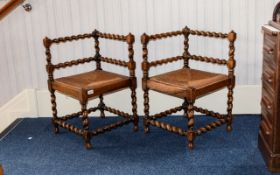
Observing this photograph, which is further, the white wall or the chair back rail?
the white wall

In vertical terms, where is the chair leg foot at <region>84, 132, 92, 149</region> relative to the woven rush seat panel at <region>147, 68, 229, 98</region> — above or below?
below

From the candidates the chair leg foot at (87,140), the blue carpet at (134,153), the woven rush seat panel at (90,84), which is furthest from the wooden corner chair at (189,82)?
the chair leg foot at (87,140)

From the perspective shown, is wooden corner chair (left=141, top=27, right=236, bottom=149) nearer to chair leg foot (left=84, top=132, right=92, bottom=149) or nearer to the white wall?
the white wall

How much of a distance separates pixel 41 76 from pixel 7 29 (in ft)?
1.65

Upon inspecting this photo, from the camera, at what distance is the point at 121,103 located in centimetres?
395

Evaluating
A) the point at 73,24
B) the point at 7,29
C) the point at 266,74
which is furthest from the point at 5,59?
the point at 266,74

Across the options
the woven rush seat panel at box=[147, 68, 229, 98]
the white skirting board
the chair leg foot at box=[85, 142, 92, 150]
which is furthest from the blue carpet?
the woven rush seat panel at box=[147, 68, 229, 98]

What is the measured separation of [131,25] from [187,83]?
87 centimetres

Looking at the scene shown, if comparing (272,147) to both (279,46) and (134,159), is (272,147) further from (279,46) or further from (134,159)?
(134,159)

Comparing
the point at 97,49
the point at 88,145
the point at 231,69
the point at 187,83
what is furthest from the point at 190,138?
the point at 97,49

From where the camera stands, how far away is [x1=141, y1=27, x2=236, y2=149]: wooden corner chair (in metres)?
3.12

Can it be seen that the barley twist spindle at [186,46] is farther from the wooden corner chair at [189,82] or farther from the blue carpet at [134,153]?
the blue carpet at [134,153]

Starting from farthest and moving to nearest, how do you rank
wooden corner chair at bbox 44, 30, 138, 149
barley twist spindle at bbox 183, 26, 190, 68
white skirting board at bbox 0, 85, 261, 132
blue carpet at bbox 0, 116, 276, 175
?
white skirting board at bbox 0, 85, 261, 132 → barley twist spindle at bbox 183, 26, 190, 68 → wooden corner chair at bbox 44, 30, 138, 149 → blue carpet at bbox 0, 116, 276, 175

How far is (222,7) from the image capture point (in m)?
3.65
